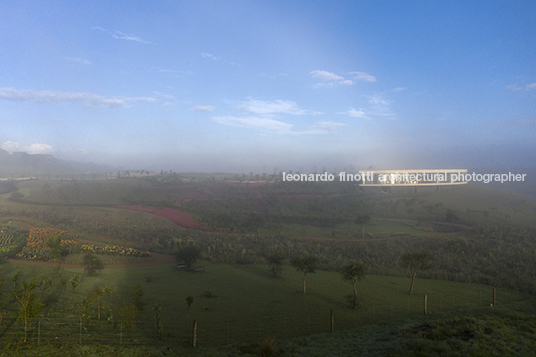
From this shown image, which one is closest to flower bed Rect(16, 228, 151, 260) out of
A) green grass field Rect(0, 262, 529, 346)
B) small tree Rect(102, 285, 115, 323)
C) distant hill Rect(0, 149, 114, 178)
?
green grass field Rect(0, 262, 529, 346)

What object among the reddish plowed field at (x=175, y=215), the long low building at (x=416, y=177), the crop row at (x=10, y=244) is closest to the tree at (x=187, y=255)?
the crop row at (x=10, y=244)

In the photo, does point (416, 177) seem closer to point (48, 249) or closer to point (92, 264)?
point (92, 264)

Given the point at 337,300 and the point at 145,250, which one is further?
the point at 145,250

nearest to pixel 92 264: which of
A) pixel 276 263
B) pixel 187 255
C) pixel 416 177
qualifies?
pixel 187 255

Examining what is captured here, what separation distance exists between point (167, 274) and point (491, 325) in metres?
18.0

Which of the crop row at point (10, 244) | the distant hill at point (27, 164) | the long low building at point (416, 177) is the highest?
the distant hill at point (27, 164)

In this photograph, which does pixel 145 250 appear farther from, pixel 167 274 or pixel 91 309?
pixel 91 309

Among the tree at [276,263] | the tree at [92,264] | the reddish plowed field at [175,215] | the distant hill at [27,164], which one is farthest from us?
the distant hill at [27,164]

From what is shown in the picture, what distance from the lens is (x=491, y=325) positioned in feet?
32.8

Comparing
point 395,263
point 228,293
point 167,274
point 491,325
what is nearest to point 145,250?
point 167,274

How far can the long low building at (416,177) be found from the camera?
73062 millimetres

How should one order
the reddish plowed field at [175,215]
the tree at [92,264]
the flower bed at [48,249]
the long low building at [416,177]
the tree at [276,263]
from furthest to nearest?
the long low building at [416,177] → the reddish plowed field at [175,215] → the flower bed at [48,249] → the tree at [276,263] → the tree at [92,264]

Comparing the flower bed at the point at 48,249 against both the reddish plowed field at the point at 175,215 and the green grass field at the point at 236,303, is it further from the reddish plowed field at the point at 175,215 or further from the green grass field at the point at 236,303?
the reddish plowed field at the point at 175,215

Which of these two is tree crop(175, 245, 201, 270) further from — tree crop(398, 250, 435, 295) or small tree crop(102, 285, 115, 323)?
tree crop(398, 250, 435, 295)
